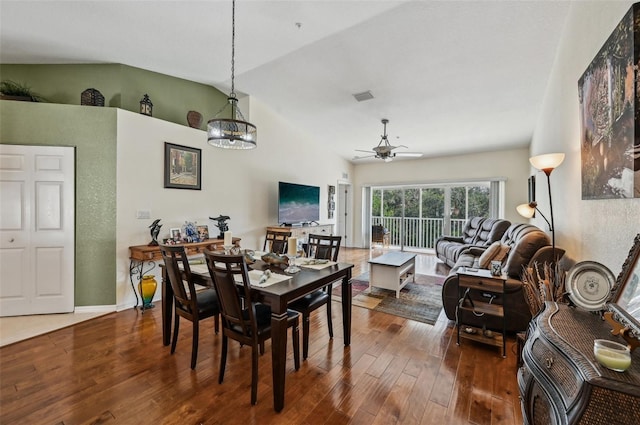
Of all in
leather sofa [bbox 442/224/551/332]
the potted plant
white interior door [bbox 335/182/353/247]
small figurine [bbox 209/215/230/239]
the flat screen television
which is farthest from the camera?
white interior door [bbox 335/182/353/247]

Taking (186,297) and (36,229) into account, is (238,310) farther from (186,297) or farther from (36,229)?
(36,229)

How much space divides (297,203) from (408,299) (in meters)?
3.07

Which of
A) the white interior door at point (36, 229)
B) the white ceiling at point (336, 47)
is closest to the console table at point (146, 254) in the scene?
the white interior door at point (36, 229)

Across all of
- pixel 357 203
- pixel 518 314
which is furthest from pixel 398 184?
pixel 518 314

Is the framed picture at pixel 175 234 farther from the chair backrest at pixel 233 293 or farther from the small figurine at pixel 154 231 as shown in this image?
the chair backrest at pixel 233 293

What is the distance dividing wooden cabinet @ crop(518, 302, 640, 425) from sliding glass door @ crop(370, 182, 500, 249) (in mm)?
6385

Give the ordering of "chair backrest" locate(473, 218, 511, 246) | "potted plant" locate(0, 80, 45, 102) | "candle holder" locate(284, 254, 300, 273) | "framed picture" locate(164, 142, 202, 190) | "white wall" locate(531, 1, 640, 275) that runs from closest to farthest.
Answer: "white wall" locate(531, 1, 640, 275), "candle holder" locate(284, 254, 300, 273), "potted plant" locate(0, 80, 45, 102), "framed picture" locate(164, 142, 202, 190), "chair backrest" locate(473, 218, 511, 246)

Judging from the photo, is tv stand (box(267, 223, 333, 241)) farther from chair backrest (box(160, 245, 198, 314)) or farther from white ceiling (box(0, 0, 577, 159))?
chair backrest (box(160, 245, 198, 314))

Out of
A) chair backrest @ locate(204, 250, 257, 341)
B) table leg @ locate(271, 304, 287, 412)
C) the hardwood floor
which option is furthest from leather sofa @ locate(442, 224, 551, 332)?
chair backrest @ locate(204, 250, 257, 341)

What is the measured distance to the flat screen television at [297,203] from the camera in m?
5.50

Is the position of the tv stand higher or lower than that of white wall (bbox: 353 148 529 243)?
lower

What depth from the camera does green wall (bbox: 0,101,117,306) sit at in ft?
10.5

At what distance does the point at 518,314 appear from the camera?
2.62 meters

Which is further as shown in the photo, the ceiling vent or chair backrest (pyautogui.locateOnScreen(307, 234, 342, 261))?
the ceiling vent
